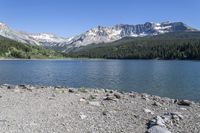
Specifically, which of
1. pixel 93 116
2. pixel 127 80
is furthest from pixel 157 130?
pixel 127 80

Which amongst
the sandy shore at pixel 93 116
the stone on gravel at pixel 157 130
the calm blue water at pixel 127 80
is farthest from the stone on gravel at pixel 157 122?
the calm blue water at pixel 127 80

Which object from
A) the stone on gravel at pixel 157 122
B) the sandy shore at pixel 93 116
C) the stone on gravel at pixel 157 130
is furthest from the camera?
the stone on gravel at pixel 157 122

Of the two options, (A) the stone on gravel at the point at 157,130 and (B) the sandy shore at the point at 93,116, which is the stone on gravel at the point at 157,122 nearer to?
(B) the sandy shore at the point at 93,116

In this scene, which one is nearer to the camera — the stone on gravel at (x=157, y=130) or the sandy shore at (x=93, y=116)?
the stone on gravel at (x=157, y=130)

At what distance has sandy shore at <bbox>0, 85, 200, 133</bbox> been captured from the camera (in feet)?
71.1

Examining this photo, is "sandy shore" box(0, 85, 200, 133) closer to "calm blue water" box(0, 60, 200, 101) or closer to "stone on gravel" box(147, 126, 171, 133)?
"stone on gravel" box(147, 126, 171, 133)

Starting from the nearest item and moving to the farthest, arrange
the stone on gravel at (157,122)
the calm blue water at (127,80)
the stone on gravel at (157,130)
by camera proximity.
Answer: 1. the stone on gravel at (157,130)
2. the stone on gravel at (157,122)
3. the calm blue water at (127,80)

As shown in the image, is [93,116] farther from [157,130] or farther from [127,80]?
[127,80]

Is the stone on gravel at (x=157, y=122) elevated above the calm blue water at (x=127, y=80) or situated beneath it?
elevated above

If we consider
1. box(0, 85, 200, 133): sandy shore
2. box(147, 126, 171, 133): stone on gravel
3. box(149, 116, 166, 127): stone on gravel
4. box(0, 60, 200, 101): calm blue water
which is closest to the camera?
box(147, 126, 171, 133): stone on gravel

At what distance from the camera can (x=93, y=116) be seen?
81.3ft

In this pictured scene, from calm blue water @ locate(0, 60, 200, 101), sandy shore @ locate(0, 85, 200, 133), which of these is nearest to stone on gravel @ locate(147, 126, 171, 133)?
sandy shore @ locate(0, 85, 200, 133)

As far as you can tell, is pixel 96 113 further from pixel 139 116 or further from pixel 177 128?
pixel 177 128

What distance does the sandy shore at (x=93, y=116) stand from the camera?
21.7m
